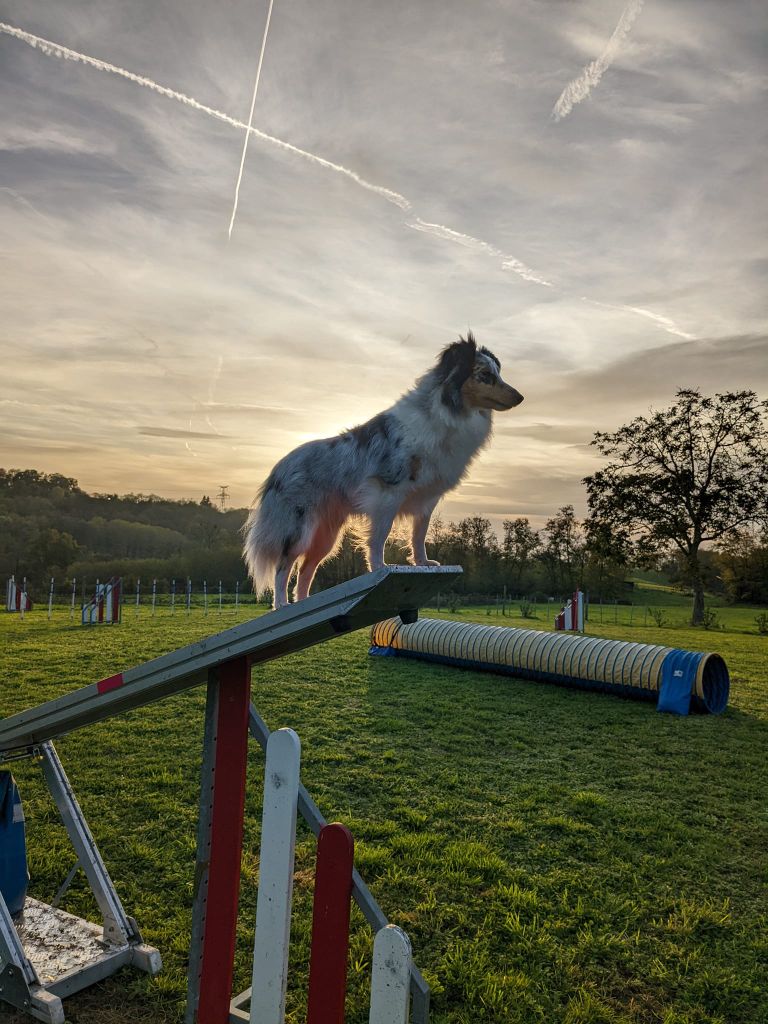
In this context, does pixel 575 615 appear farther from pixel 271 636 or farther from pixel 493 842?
pixel 271 636

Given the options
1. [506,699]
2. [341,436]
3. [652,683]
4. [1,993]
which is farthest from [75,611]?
[341,436]

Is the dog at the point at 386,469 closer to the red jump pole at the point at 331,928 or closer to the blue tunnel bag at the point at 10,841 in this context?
the red jump pole at the point at 331,928

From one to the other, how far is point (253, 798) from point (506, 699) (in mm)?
5440

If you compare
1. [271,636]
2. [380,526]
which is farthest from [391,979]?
[380,526]

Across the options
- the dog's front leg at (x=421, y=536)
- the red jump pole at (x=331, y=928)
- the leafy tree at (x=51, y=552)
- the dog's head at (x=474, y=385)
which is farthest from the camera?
the leafy tree at (x=51, y=552)

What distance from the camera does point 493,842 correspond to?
5270mm

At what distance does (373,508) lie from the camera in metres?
2.71

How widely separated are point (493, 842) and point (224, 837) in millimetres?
3219

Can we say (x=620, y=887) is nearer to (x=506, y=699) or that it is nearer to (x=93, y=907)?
(x=93, y=907)

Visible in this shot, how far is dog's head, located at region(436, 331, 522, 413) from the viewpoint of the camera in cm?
268

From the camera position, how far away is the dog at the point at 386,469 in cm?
269

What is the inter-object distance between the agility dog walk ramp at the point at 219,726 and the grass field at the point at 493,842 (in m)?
0.31

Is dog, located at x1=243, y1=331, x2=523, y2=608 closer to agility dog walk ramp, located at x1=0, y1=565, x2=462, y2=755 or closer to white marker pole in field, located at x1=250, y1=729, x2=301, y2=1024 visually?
agility dog walk ramp, located at x1=0, y1=565, x2=462, y2=755

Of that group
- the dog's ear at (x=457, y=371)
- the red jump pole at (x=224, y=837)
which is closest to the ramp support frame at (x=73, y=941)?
the red jump pole at (x=224, y=837)
